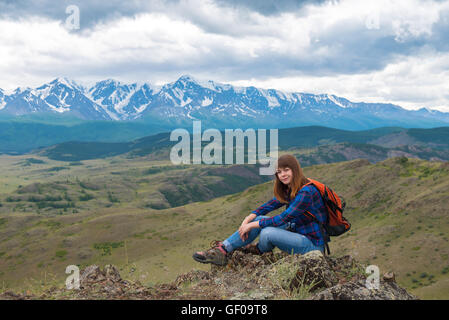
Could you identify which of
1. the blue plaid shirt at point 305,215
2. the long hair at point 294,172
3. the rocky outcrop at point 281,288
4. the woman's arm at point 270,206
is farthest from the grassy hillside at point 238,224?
the long hair at point 294,172

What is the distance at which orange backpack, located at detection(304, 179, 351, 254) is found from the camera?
8.46m

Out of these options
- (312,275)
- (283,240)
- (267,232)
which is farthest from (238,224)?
(312,275)

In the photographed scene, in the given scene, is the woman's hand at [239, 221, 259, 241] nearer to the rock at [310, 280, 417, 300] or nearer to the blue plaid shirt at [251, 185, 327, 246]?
the blue plaid shirt at [251, 185, 327, 246]

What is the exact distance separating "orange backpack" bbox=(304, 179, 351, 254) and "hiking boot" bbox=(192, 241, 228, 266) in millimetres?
3008

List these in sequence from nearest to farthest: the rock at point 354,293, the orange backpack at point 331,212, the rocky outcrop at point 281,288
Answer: the rock at point 354,293, the rocky outcrop at point 281,288, the orange backpack at point 331,212

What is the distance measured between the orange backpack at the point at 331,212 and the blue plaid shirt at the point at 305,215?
100mm

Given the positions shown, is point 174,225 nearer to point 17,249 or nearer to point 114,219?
point 114,219

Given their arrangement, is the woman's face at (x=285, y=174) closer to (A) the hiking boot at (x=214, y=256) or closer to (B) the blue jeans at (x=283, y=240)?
(B) the blue jeans at (x=283, y=240)

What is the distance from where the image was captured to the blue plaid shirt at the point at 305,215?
830 centimetres

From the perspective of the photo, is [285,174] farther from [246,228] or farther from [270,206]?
[246,228]

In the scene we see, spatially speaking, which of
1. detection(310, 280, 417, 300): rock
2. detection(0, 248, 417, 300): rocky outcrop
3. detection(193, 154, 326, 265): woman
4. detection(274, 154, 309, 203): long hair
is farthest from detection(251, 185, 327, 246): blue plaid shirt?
detection(310, 280, 417, 300): rock

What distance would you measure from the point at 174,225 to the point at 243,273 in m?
81.0

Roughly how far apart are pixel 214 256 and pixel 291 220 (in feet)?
8.63
